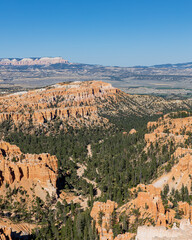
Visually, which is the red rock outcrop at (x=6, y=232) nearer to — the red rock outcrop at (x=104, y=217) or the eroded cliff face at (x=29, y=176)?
the red rock outcrop at (x=104, y=217)

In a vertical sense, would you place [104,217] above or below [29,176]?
below

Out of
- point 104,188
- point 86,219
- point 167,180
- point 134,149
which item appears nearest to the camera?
point 86,219

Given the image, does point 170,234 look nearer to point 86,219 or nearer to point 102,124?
point 86,219

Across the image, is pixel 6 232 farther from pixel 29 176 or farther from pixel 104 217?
pixel 29 176

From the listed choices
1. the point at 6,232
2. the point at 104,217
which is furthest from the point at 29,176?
the point at 104,217

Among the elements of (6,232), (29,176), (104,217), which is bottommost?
(104,217)

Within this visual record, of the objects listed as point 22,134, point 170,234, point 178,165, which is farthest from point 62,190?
point 22,134

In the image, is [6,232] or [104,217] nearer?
[6,232]

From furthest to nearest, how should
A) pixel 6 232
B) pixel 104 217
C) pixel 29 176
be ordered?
1. pixel 29 176
2. pixel 104 217
3. pixel 6 232

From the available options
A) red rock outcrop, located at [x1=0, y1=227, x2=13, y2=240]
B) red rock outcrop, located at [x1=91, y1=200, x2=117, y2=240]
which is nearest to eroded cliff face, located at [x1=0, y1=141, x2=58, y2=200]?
red rock outcrop, located at [x1=91, y1=200, x2=117, y2=240]

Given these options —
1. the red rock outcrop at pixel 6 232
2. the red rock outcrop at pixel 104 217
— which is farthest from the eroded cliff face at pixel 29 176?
the red rock outcrop at pixel 6 232

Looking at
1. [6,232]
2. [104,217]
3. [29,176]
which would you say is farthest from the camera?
[29,176]
